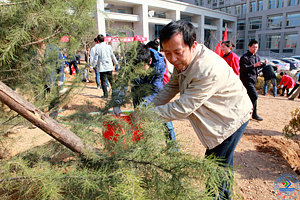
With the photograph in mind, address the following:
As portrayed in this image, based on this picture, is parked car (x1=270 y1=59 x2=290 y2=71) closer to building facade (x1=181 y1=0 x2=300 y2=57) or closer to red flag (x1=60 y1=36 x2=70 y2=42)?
red flag (x1=60 y1=36 x2=70 y2=42)

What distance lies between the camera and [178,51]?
1.18m

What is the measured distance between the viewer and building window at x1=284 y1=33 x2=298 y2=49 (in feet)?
103

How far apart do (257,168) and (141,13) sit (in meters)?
21.3

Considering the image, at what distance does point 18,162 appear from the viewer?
0.89 metres

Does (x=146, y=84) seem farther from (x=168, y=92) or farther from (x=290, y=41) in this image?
(x=290, y=41)

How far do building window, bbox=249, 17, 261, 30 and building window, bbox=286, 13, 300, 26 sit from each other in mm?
4412

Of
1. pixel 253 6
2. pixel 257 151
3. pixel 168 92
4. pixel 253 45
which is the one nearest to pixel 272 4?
pixel 253 6

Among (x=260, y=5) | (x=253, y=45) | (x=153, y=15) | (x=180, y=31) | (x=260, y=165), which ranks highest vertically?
(x=260, y=5)

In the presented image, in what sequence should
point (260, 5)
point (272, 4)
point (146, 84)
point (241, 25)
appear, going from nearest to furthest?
point (146, 84) < point (272, 4) < point (260, 5) < point (241, 25)

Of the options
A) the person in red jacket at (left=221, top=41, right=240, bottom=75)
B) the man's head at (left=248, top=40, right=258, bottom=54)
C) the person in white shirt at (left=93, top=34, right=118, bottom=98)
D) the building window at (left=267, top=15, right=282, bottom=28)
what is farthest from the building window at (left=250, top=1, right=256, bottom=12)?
the person in white shirt at (left=93, top=34, right=118, bottom=98)

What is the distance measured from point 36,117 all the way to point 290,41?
135ft

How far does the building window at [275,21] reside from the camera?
33625mm

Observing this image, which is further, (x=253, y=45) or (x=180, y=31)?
(x=253, y=45)

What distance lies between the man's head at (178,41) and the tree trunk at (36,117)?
2.49 feet
